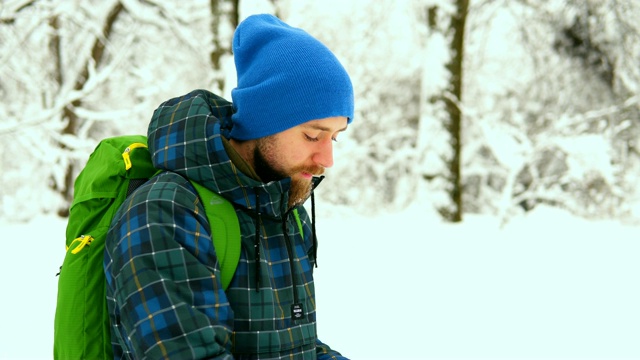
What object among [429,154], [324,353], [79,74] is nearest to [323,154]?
[324,353]

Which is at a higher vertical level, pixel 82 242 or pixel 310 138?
pixel 310 138

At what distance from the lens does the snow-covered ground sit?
4.03 m

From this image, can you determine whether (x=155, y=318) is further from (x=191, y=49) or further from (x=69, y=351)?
(x=191, y=49)

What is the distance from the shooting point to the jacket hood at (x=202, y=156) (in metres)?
1.55

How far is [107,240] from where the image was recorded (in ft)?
4.90

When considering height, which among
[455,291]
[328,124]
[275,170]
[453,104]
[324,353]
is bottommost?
[455,291]

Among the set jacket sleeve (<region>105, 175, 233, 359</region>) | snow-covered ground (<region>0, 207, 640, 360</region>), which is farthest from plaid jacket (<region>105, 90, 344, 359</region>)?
snow-covered ground (<region>0, 207, 640, 360</region>)

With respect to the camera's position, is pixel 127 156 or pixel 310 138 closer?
pixel 127 156

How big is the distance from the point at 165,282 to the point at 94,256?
24 cm

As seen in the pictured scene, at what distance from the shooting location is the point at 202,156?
5.11 feet

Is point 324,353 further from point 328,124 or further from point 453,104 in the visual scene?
point 453,104

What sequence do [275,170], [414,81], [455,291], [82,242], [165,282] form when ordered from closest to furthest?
[165,282]
[82,242]
[275,170]
[455,291]
[414,81]

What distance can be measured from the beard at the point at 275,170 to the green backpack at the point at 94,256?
21cm

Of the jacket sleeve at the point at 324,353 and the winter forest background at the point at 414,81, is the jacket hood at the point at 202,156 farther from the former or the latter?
the winter forest background at the point at 414,81
